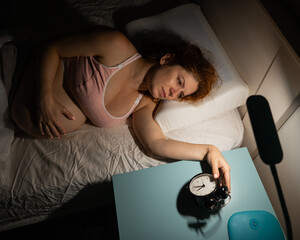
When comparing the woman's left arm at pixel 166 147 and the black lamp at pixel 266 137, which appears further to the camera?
the woman's left arm at pixel 166 147

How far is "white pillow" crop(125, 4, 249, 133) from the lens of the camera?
3.58ft

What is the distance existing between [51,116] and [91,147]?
0.80 feet

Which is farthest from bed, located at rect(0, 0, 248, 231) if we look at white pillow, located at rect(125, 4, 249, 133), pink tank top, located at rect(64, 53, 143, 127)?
pink tank top, located at rect(64, 53, 143, 127)

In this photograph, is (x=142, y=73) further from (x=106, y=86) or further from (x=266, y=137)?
(x=266, y=137)

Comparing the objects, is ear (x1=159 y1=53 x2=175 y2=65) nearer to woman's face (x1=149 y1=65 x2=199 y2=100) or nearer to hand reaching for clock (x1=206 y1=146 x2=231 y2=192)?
woman's face (x1=149 y1=65 x2=199 y2=100)

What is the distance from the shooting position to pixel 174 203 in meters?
0.90

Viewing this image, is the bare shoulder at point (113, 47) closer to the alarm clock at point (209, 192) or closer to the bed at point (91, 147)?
the bed at point (91, 147)

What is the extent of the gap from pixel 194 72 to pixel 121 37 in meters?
0.39

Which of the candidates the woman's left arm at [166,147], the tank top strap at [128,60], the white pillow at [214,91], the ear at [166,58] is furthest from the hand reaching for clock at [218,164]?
the tank top strap at [128,60]

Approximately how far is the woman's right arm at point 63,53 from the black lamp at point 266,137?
0.74 meters

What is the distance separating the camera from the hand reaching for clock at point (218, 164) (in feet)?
2.94

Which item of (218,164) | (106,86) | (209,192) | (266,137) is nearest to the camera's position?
(266,137)

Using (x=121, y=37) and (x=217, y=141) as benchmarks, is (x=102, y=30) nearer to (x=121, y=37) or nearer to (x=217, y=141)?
(x=121, y=37)

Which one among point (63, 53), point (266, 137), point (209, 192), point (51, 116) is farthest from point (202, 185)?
point (63, 53)
